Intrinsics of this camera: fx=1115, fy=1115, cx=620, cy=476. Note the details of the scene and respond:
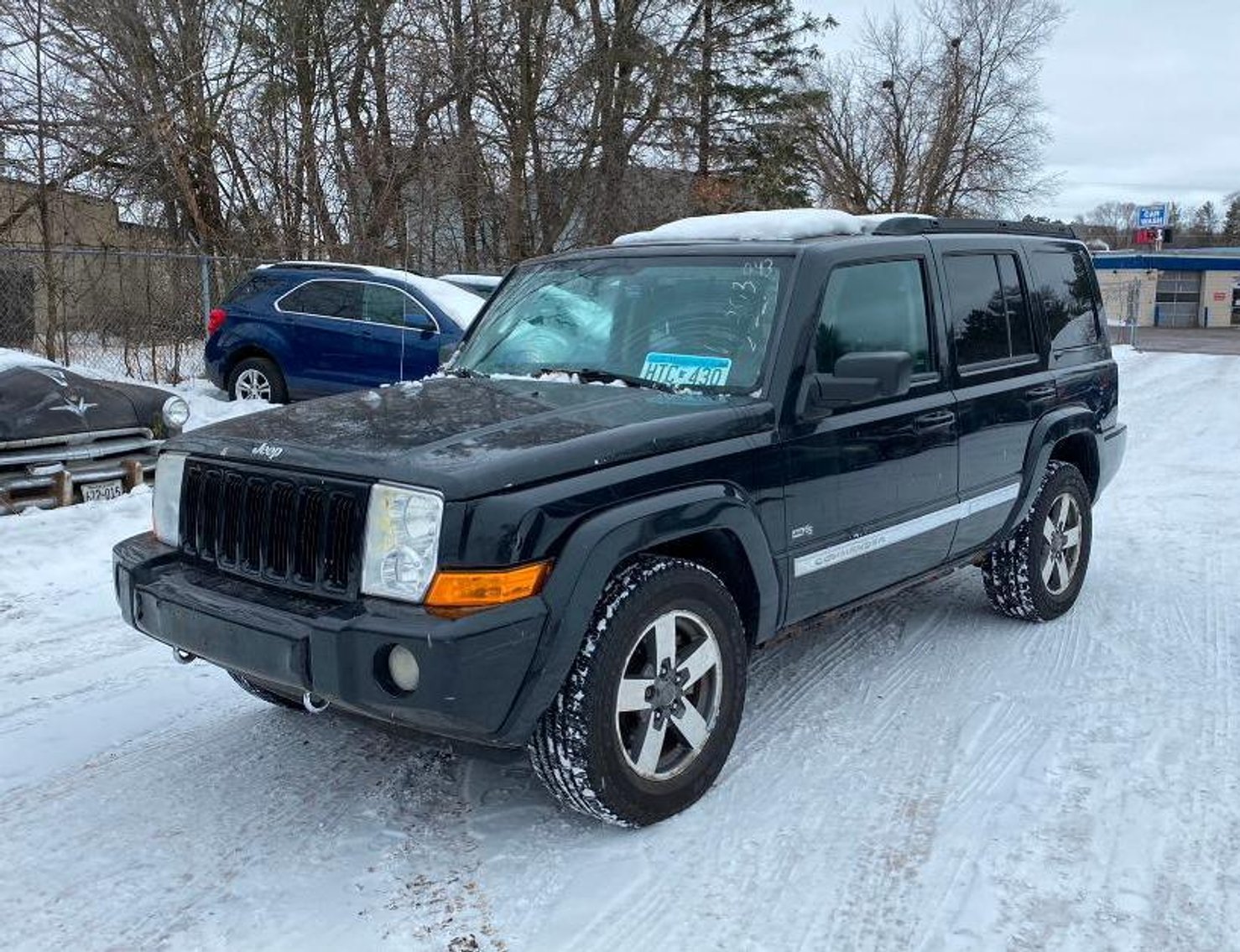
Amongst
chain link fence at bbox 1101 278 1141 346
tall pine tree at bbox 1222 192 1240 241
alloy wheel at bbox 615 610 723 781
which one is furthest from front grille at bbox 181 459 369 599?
tall pine tree at bbox 1222 192 1240 241

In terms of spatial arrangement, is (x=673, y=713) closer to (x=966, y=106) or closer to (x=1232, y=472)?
(x=1232, y=472)

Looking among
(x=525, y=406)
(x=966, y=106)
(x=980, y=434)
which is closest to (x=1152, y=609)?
(x=980, y=434)

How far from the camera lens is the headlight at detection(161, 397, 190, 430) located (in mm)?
8203

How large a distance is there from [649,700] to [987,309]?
2.67 meters

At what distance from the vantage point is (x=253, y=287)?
1263 centimetres

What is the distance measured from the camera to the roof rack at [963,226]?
15.1ft

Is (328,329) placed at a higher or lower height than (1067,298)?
lower

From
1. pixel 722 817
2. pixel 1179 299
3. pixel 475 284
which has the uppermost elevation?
pixel 1179 299

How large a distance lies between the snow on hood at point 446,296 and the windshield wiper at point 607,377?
7594 mm

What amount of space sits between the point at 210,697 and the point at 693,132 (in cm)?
2364

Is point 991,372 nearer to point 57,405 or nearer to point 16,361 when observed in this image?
point 57,405

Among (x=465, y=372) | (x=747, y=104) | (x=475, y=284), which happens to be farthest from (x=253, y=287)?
(x=747, y=104)

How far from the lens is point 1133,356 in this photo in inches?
970

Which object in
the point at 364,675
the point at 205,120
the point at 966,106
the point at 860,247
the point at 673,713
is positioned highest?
the point at 966,106
